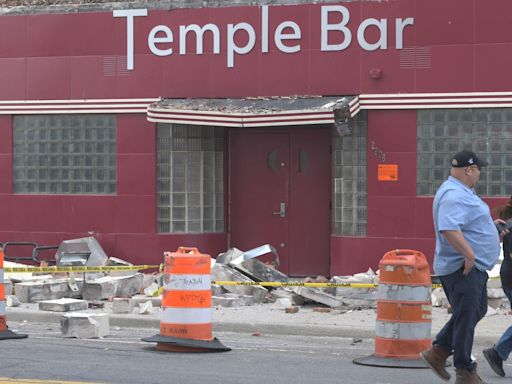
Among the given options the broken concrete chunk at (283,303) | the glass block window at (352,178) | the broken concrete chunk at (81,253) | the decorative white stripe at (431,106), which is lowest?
the broken concrete chunk at (283,303)

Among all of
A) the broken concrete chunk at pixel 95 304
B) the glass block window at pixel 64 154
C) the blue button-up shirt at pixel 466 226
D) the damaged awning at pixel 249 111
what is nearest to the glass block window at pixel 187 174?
the damaged awning at pixel 249 111

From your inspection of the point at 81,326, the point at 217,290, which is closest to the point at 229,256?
the point at 217,290

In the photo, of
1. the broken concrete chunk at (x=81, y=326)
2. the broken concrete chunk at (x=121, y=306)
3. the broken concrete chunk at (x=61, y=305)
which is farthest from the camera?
the broken concrete chunk at (x=61, y=305)

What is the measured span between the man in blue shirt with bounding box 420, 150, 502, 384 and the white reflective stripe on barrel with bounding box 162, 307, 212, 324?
2.96m

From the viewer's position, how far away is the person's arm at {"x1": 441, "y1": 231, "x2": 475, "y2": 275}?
870 cm

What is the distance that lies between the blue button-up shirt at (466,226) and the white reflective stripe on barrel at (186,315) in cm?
301

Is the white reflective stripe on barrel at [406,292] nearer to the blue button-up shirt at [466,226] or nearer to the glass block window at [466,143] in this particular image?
the blue button-up shirt at [466,226]

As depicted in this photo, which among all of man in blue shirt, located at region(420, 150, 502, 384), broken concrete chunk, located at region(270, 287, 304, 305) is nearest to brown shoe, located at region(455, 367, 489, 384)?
man in blue shirt, located at region(420, 150, 502, 384)

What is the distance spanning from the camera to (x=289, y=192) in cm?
1856

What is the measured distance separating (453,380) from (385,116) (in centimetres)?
842

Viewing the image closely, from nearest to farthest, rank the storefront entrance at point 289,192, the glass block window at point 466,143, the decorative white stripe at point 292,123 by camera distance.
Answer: the decorative white stripe at point 292,123 < the glass block window at point 466,143 < the storefront entrance at point 289,192

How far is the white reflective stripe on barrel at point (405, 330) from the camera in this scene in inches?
401

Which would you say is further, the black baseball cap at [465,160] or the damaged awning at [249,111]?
the damaged awning at [249,111]

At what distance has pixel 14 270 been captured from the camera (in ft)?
57.5
